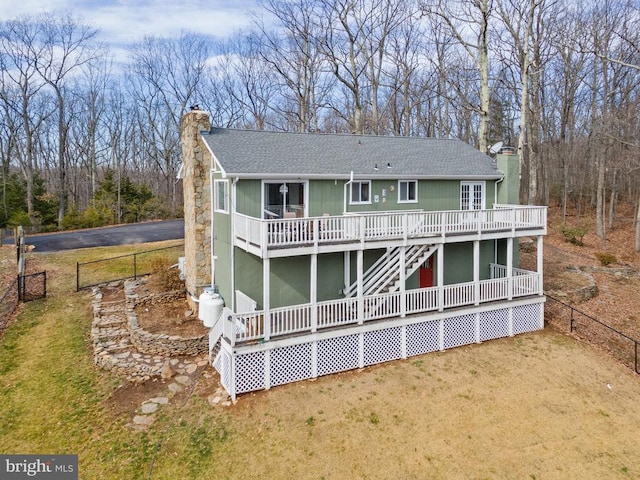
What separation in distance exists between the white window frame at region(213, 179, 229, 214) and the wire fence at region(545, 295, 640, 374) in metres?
12.5

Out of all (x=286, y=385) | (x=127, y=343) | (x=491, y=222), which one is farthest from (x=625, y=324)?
(x=127, y=343)

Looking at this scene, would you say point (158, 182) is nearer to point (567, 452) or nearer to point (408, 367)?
point (408, 367)

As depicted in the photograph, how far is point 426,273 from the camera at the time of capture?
636 inches

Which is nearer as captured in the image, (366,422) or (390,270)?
(366,422)

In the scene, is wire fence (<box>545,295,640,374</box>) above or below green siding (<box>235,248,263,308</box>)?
below

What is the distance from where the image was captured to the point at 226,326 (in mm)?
11359

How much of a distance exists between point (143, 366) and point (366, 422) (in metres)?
6.77

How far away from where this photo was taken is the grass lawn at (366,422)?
8.77m

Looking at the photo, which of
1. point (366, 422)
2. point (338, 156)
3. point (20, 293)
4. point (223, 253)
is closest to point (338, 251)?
point (223, 253)

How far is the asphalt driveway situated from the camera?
88.0 feet

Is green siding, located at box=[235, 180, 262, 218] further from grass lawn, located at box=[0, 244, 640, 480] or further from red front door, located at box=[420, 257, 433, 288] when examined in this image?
red front door, located at box=[420, 257, 433, 288]

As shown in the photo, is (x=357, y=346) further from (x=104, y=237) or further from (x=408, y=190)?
(x=104, y=237)

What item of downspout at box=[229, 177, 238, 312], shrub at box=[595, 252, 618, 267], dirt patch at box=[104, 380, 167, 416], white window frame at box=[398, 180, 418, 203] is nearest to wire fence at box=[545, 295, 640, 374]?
white window frame at box=[398, 180, 418, 203]

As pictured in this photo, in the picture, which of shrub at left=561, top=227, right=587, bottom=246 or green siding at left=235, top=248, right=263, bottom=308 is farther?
shrub at left=561, top=227, right=587, bottom=246
